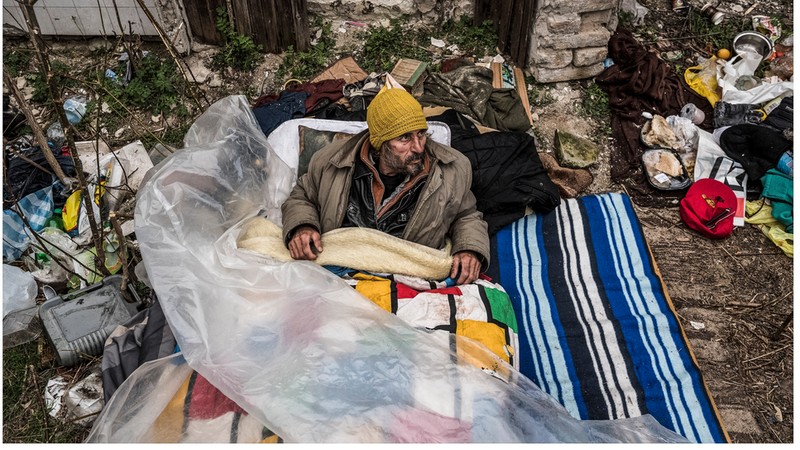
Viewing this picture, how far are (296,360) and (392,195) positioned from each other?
1035 mm

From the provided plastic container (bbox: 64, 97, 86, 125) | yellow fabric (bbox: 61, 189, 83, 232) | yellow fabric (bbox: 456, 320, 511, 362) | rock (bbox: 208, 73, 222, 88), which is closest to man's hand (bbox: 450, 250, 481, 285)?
yellow fabric (bbox: 456, 320, 511, 362)

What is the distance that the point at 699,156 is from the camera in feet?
13.0

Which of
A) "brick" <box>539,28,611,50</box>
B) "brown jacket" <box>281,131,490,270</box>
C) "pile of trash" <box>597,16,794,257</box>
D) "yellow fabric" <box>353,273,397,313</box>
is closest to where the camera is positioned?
"yellow fabric" <box>353,273,397,313</box>

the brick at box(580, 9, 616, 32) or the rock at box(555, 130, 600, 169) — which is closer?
the rock at box(555, 130, 600, 169)

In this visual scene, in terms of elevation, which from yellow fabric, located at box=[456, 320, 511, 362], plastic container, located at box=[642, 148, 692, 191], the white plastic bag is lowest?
the white plastic bag

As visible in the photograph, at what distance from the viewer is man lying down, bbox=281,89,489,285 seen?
2.75 metres

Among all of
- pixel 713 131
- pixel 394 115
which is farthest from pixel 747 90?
pixel 394 115

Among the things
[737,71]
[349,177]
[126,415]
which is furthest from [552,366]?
[737,71]

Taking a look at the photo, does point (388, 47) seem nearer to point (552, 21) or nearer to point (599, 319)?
point (552, 21)

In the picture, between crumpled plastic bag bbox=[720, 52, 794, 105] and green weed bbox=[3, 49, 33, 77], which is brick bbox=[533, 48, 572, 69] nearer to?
crumpled plastic bag bbox=[720, 52, 794, 105]

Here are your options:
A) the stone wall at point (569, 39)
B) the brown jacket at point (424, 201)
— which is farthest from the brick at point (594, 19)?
the brown jacket at point (424, 201)

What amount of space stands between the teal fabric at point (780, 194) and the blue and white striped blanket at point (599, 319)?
0.96 m

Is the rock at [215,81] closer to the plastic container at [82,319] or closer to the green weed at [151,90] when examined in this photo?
the green weed at [151,90]

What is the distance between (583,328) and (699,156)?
1.79 meters
